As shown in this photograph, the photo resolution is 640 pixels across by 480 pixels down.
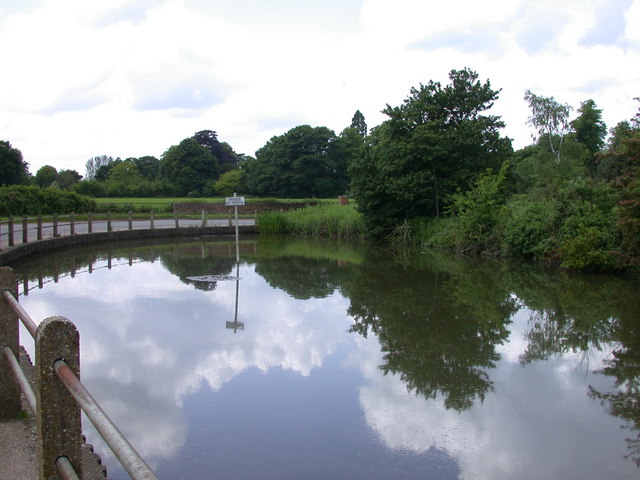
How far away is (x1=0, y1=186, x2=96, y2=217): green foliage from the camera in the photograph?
108 feet

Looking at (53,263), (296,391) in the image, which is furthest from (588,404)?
(53,263)

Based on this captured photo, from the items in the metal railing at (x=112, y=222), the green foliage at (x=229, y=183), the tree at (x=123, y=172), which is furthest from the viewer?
the tree at (x=123, y=172)

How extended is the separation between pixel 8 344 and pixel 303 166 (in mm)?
63714

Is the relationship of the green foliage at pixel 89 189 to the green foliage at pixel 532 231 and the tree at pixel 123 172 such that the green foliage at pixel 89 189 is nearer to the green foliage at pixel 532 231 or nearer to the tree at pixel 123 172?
the tree at pixel 123 172

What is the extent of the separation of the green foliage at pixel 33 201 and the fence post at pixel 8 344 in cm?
3047

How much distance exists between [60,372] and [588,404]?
5302 mm

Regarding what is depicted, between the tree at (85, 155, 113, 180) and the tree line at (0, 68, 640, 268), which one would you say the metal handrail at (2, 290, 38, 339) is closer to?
the tree line at (0, 68, 640, 268)

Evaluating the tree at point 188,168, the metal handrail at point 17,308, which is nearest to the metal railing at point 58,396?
the metal handrail at point 17,308

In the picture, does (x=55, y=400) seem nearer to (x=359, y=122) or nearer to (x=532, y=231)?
(x=532, y=231)

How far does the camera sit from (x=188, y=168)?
7675 centimetres

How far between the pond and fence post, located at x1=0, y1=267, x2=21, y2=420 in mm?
875

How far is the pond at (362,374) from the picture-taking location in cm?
493

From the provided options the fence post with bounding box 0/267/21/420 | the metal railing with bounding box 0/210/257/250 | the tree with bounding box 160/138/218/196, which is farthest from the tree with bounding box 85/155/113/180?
the fence post with bounding box 0/267/21/420

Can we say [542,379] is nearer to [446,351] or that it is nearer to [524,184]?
[446,351]
